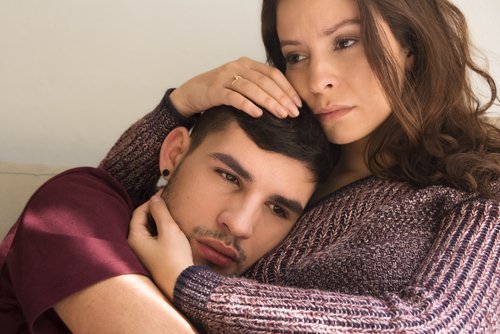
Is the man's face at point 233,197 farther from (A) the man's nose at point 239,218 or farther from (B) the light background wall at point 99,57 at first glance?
(B) the light background wall at point 99,57

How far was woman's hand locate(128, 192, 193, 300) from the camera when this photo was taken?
93 centimetres

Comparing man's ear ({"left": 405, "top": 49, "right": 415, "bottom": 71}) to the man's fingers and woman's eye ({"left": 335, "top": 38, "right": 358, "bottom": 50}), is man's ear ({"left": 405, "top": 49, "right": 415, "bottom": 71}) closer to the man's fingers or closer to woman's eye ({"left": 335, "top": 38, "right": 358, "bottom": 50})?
woman's eye ({"left": 335, "top": 38, "right": 358, "bottom": 50})

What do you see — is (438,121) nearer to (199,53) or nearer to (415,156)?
(415,156)

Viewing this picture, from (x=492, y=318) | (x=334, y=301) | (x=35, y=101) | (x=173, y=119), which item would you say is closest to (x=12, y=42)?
(x=35, y=101)

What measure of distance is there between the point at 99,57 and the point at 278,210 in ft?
2.89

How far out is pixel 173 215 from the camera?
1.12 metres

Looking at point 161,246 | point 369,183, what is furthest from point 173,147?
point 369,183

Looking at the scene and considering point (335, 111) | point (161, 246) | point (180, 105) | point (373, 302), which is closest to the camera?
point (373, 302)

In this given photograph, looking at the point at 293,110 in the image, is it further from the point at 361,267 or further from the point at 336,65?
the point at 361,267

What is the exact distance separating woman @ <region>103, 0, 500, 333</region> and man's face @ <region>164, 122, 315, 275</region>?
0.04m

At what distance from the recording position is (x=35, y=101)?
1.72m

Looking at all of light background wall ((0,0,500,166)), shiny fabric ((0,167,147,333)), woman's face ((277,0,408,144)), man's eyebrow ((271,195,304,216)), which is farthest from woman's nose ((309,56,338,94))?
light background wall ((0,0,500,166))

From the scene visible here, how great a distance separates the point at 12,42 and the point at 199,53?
0.54 m

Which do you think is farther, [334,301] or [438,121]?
[438,121]
